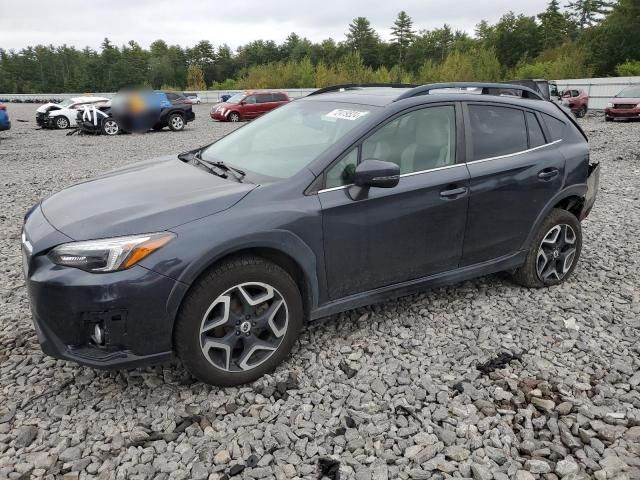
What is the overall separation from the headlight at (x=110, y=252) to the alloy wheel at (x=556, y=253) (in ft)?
10.4

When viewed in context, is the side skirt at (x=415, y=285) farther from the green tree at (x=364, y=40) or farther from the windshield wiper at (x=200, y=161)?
the green tree at (x=364, y=40)

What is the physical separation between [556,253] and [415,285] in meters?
1.60

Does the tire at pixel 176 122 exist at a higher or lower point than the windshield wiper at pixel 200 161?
lower

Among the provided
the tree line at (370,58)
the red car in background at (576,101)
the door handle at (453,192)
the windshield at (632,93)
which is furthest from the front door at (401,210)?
the tree line at (370,58)

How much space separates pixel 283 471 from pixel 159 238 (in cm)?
131

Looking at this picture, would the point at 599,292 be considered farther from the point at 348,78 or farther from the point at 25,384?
the point at 348,78

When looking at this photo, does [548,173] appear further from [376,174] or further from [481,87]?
[376,174]

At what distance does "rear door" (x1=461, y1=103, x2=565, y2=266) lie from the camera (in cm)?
375

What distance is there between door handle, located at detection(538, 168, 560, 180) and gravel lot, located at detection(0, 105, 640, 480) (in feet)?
3.27

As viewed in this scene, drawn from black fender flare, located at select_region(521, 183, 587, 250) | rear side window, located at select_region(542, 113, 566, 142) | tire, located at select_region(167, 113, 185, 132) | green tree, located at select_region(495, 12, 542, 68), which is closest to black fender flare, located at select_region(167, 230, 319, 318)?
black fender flare, located at select_region(521, 183, 587, 250)

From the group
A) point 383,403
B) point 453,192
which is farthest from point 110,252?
point 453,192

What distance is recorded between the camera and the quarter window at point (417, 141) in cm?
337

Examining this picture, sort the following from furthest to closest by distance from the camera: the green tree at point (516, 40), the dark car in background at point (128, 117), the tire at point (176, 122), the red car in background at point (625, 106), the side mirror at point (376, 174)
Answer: the green tree at point (516, 40) → the red car in background at point (625, 106) → the tire at point (176, 122) → the dark car in background at point (128, 117) → the side mirror at point (376, 174)

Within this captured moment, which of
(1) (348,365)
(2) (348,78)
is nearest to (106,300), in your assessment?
(1) (348,365)
